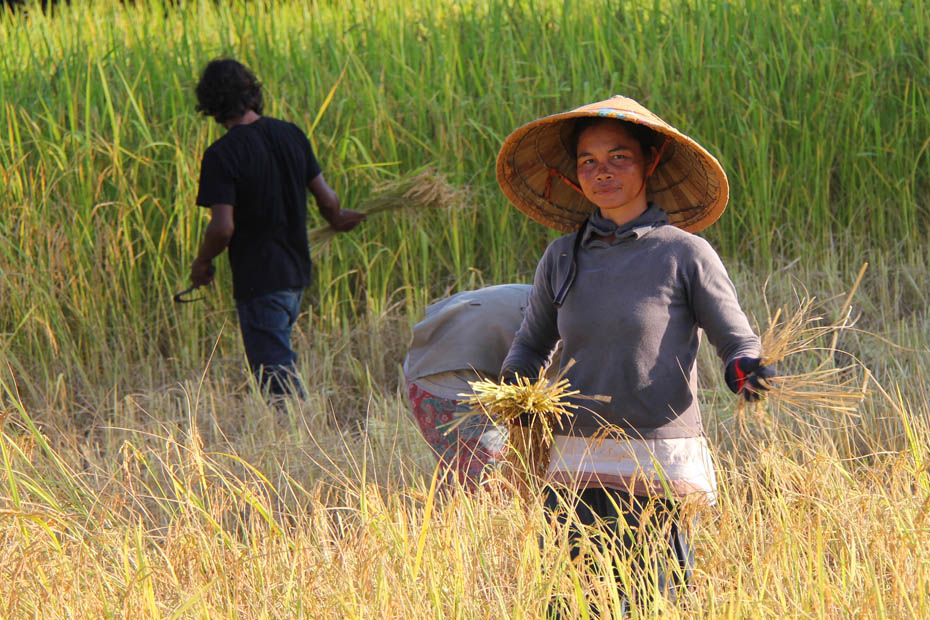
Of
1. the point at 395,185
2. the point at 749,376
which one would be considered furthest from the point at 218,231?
the point at 749,376

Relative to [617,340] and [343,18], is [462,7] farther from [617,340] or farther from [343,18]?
[617,340]

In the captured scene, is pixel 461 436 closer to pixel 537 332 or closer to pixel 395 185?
pixel 537 332

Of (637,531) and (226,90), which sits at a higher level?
(226,90)

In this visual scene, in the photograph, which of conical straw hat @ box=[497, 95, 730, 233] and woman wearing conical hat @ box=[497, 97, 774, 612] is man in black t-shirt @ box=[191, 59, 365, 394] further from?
woman wearing conical hat @ box=[497, 97, 774, 612]

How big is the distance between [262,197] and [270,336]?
0.49m

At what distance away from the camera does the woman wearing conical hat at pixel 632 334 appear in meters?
1.80

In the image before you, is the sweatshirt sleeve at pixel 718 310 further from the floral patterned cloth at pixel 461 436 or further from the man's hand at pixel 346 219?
the man's hand at pixel 346 219

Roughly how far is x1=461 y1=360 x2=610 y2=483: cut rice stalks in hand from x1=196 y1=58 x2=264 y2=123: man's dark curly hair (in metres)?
1.97

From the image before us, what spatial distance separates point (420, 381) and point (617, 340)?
768mm

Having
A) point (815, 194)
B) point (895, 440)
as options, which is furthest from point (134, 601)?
point (815, 194)

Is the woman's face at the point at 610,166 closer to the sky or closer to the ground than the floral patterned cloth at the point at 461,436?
closer to the sky

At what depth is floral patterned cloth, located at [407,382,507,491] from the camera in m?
2.34

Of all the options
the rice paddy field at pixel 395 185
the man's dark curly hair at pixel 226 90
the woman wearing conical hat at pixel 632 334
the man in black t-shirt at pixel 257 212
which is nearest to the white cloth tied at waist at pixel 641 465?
the woman wearing conical hat at pixel 632 334

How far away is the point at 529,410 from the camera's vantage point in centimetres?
177
